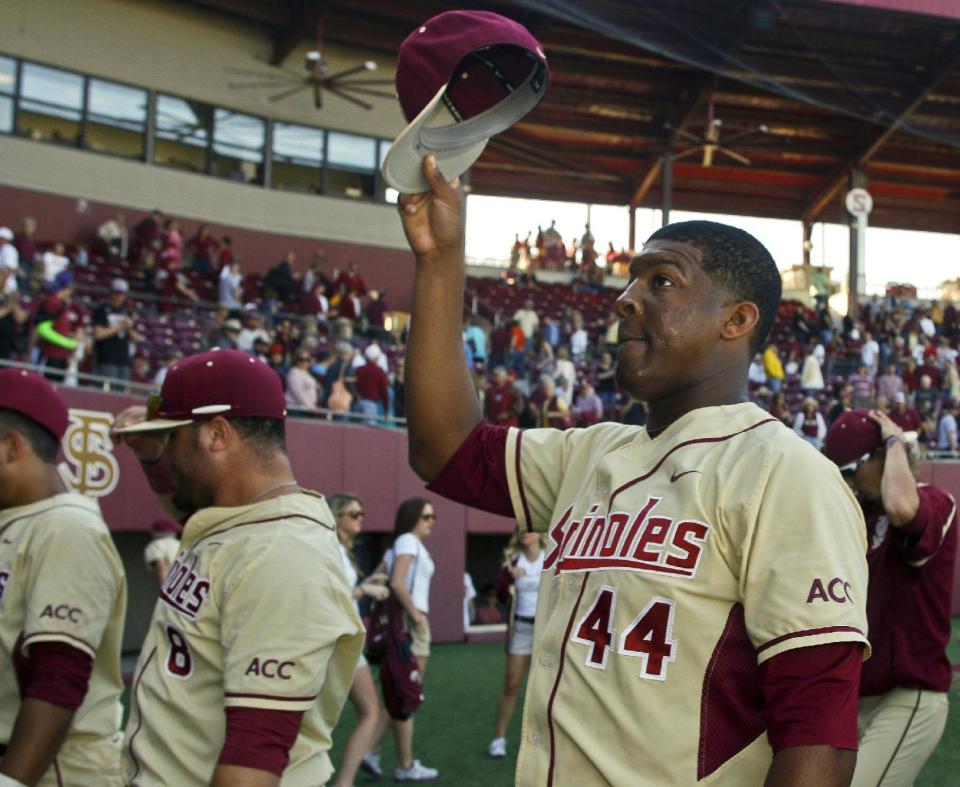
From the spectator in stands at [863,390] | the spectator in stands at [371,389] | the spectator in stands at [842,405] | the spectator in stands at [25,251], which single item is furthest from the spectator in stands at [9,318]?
the spectator in stands at [863,390]

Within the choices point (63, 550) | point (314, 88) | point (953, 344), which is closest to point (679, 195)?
point (953, 344)

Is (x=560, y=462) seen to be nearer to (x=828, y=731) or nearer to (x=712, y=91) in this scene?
(x=828, y=731)

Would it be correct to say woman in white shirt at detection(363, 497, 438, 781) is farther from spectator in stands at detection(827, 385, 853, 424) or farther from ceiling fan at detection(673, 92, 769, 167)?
ceiling fan at detection(673, 92, 769, 167)

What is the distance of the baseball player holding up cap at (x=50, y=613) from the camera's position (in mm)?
2912

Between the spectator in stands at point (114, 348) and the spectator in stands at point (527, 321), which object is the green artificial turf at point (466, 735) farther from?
the spectator in stands at point (527, 321)

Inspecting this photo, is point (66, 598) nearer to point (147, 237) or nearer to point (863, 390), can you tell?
point (147, 237)

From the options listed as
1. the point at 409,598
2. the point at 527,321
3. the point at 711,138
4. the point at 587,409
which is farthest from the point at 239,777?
the point at 711,138

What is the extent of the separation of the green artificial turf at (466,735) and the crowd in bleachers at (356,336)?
13.9 ft

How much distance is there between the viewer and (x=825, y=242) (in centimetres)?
3656

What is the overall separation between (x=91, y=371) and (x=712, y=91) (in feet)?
60.2

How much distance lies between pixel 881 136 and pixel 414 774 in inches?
1050

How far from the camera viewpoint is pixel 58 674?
2.95m

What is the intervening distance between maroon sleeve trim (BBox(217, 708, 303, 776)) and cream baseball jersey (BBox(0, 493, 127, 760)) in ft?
2.93

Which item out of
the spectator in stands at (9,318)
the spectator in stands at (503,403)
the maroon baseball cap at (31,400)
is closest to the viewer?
the maroon baseball cap at (31,400)
